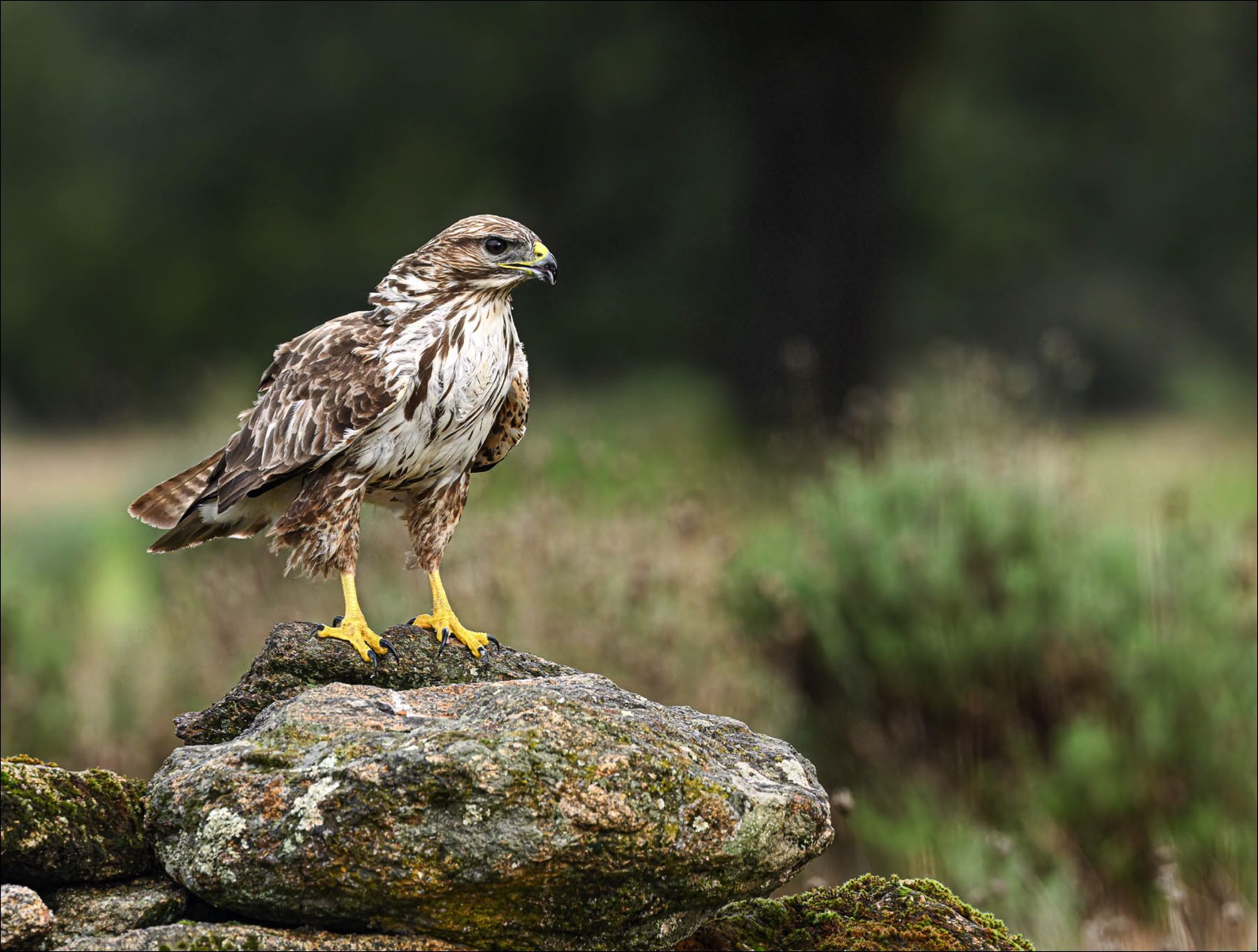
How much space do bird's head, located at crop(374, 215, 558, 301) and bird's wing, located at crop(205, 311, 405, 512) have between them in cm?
20

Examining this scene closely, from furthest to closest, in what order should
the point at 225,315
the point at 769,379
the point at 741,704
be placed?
1. the point at 225,315
2. the point at 769,379
3. the point at 741,704

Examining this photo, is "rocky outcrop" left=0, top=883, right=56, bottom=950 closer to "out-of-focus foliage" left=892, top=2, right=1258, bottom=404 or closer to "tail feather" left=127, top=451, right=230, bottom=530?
"tail feather" left=127, top=451, right=230, bottom=530

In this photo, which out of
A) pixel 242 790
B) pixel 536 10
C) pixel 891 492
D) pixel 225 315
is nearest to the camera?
pixel 242 790

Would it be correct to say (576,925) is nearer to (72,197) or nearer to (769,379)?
(769,379)

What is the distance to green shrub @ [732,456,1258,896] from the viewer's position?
6.37 meters

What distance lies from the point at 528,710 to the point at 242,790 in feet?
1.70

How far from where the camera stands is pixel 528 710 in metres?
2.73

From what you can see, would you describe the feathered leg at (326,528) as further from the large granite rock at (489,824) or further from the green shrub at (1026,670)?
the green shrub at (1026,670)

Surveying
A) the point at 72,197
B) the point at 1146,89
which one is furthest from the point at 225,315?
the point at 1146,89

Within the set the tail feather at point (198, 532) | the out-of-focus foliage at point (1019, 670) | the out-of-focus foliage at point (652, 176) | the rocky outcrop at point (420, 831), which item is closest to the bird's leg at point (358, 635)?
the rocky outcrop at point (420, 831)

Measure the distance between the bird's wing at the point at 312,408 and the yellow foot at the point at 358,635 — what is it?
0.43 meters

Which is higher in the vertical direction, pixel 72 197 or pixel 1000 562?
pixel 72 197

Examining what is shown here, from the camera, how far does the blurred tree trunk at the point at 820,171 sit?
15906 mm

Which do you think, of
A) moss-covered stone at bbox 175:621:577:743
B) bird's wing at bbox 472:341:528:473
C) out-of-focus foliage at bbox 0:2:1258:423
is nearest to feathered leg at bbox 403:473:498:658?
bird's wing at bbox 472:341:528:473
